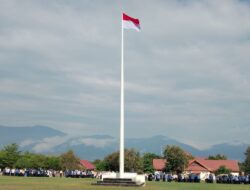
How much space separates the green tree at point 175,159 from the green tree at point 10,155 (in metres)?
29.3

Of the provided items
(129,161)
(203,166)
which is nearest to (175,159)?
(129,161)

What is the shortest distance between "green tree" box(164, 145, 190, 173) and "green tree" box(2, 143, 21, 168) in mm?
29280

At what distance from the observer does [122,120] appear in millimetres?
35750

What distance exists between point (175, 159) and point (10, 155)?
31.4 meters

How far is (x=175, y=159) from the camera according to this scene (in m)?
82.9

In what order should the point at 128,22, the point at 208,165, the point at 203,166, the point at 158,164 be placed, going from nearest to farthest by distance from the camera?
the point at 128,22 → the point at 203,166 → the point at 158,164 → the point at 208,165

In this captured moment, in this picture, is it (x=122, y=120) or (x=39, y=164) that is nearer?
(x=122, y=120)

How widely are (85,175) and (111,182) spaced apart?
24.3m

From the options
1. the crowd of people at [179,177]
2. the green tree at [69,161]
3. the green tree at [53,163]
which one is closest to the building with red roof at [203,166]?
the green tree at [69,161]

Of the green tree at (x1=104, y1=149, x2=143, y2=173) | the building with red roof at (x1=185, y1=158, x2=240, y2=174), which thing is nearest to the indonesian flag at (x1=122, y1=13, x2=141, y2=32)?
the green tree at (x1=104, y1=149, x2=143, y2=173)

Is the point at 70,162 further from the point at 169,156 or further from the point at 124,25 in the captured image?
the point at 124,25

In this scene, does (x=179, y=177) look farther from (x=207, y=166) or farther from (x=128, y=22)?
(x=207, y=166)

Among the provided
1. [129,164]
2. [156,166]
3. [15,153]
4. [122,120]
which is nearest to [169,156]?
[129,164]

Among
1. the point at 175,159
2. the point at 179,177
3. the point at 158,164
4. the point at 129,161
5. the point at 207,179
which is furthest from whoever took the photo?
the point at 158,164
